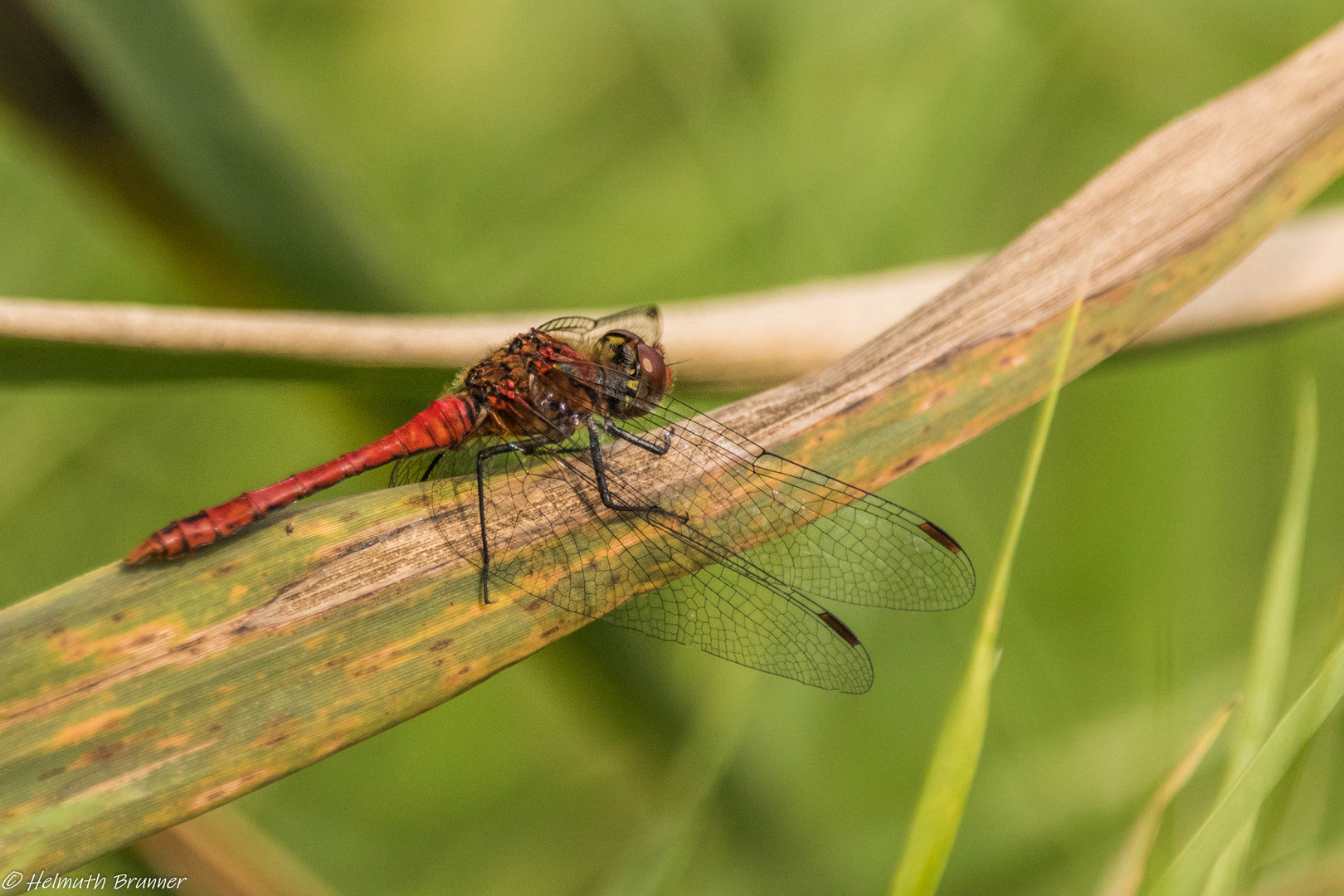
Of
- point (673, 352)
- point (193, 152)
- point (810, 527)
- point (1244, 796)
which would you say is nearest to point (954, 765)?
point (1244, 796)

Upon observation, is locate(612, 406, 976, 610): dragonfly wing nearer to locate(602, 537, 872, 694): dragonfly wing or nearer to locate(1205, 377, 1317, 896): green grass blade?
locate(602, 537, 872, 694): dragonfly wing

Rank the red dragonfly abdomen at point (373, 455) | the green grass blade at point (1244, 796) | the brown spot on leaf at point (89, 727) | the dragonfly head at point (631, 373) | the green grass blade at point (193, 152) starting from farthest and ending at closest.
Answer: the dragonfly head at point (631, 373) → the green grass blade at point (193, 152) → the red dragonfly abdomen at point (373, 455) → the green grass blade at point (1244, 796) → the brown spot on leaf at point (89, 727)

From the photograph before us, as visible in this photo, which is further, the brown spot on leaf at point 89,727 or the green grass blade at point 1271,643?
the green grass blade at point 1271,643

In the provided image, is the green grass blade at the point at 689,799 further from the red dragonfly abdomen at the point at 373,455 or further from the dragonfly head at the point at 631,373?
the red dragonfly abdomen at the point at 373,455

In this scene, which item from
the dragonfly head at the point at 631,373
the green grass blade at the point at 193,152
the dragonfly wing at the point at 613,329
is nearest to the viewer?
the green grass blade at the point at 193,152

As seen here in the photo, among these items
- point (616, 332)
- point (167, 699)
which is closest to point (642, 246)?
point (616, 332)

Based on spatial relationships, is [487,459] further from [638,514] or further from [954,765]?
[954,765]

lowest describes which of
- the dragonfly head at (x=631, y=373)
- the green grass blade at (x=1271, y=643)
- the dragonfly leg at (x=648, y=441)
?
the green grass blade at (x=1271, y=643)

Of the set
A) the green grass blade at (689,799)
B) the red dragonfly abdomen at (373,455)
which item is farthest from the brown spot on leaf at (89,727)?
the green grass blade at (689,799)

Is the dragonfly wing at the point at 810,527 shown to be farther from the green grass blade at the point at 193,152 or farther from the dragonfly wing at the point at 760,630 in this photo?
the green grass blade at the point at 193,152

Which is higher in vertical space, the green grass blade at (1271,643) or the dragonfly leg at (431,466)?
the dragonfly leg at (431,466)
